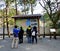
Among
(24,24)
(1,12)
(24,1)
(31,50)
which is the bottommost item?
(31,50)

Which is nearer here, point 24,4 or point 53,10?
point 53,10

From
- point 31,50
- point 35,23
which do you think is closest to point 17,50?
point 31,50

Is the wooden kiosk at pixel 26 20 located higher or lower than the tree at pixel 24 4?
lower

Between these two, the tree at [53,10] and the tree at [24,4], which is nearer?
the tree at [53,10]

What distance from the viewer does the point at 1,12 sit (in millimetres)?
33531

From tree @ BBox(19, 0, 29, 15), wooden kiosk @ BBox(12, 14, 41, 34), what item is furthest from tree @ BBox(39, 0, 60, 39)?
tree @ BBox(19, 0, 29, 15)

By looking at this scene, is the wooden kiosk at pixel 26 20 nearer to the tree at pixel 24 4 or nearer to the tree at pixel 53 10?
the tree at pixel 53 10

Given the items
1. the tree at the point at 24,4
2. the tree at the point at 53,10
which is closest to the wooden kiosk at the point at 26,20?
the tree at the point at 53,10

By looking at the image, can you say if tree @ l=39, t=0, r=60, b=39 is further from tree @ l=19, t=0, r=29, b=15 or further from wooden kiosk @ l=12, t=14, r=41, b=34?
tree @ l=19, t=0, r=29, b=15

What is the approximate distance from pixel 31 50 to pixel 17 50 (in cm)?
105

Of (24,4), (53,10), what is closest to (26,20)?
(53,10)

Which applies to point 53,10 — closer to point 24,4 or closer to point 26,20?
point 26,20

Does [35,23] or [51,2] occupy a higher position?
[51,2]

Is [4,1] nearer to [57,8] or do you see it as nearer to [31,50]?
[57,8]
